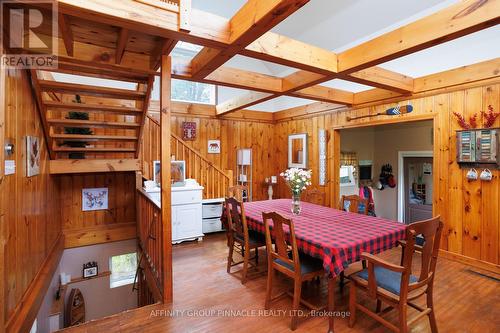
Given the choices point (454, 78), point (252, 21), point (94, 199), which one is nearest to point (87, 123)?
point (94, 199)

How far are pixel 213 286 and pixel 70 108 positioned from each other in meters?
2.64

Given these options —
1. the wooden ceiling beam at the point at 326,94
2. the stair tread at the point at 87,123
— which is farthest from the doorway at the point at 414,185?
the stair tread at the point at 87,123

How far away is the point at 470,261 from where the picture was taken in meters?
3.37

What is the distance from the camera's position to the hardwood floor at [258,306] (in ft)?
7.25

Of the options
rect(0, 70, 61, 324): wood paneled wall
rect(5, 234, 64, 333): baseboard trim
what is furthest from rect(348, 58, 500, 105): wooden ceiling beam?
rect(5, 234, 64, 333): baseboard trim

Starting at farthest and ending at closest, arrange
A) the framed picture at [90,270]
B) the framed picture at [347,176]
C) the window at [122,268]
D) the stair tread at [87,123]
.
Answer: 1. the framed picture at [347,176]
2. the window at [122,268]
3. the framed picture at [90,270]
4. the stair tread at [87,123]

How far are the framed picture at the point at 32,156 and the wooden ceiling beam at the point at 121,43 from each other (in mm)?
1179

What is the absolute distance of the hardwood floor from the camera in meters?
2.21

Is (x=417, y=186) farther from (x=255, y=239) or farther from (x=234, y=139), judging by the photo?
(x=255, y=239)

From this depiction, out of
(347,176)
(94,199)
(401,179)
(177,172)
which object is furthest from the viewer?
(347,176)

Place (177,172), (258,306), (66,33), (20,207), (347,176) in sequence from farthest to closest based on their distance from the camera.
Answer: (347,176) → (177,172) → (258,306) → (20,207) → (66,33)

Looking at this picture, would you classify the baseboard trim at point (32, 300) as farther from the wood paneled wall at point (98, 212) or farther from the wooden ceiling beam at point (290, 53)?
the wooden ceiling beam at point (290, 53)

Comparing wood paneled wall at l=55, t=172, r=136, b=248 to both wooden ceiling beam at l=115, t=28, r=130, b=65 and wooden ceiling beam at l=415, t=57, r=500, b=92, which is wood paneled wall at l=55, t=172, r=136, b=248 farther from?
wooden ceiling beam at l=415, t=57, r=500, b=92

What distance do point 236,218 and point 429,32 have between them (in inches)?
107
